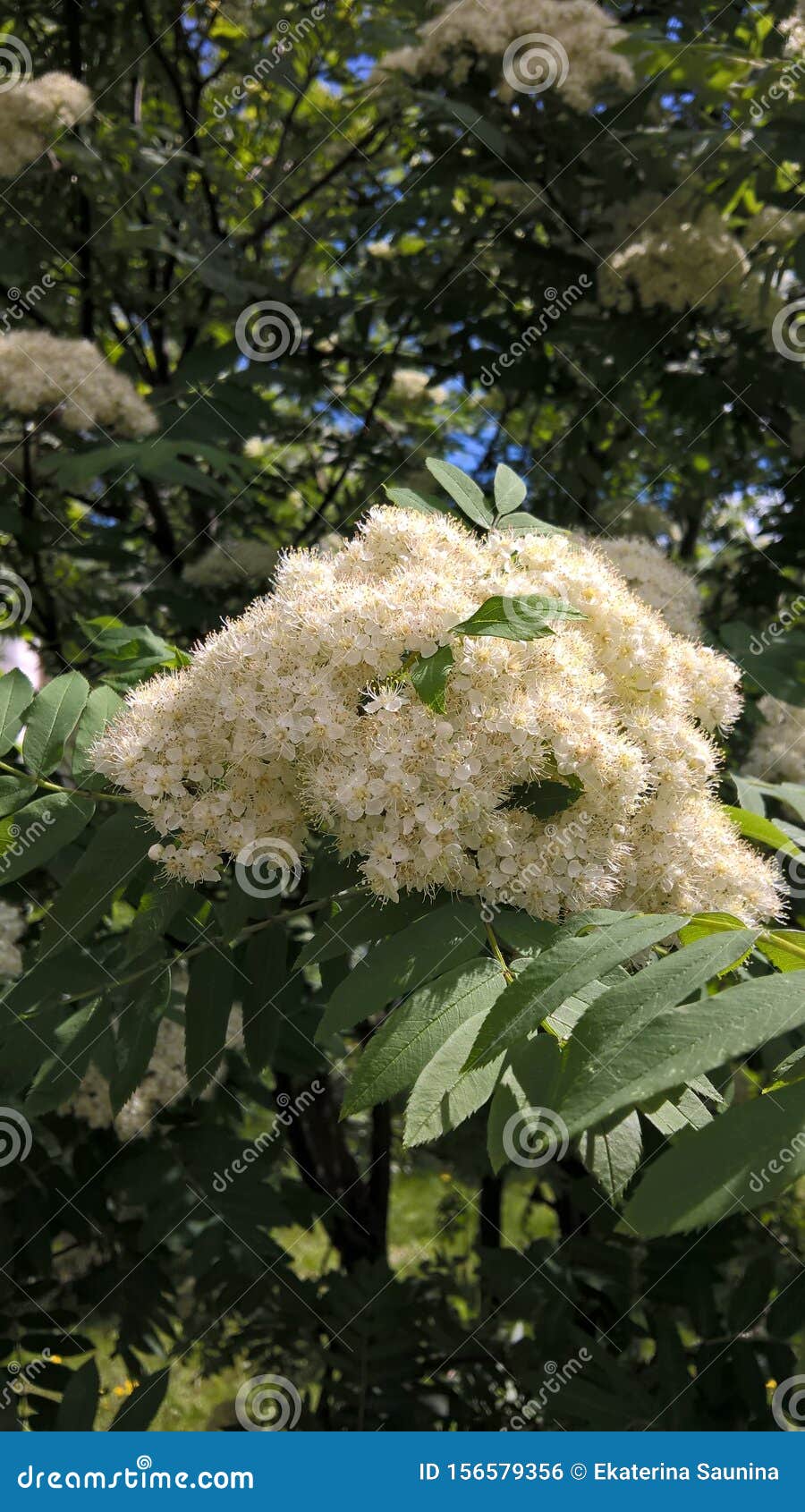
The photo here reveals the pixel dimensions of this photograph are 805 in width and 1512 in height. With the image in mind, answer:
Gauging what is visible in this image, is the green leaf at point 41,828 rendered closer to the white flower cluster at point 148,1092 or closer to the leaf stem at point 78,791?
the leaf stem at point 78,791

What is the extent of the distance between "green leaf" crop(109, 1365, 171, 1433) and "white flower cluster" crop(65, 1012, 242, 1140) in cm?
63

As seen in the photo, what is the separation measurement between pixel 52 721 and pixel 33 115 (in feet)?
9.35

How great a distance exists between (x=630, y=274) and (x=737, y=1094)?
2.88 meters

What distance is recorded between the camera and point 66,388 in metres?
3.55

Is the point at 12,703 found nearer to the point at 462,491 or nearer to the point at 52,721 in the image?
the point at 52,721

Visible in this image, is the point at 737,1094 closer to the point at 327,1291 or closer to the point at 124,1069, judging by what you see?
the point at 327,1291

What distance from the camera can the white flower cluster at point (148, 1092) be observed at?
300 centimetres

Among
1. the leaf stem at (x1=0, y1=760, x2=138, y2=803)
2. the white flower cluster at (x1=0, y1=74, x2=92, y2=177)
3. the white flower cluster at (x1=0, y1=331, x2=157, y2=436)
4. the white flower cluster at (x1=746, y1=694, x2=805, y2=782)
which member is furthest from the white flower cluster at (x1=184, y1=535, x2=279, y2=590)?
the leaf stem at (x1=0, y1=760, x2=138, y2=803)

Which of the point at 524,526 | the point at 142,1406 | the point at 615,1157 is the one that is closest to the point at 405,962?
the point at 615,1157

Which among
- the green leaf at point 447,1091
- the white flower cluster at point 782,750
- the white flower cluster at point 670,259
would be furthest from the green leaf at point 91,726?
the white flower cluster at point 670,259

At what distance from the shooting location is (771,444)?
173 inches

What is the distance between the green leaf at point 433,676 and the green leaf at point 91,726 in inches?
26.2

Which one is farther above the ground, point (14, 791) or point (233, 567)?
point (233, 567)

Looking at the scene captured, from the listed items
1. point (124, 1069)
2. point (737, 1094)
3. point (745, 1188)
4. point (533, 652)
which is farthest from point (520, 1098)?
point (737, 1094)
